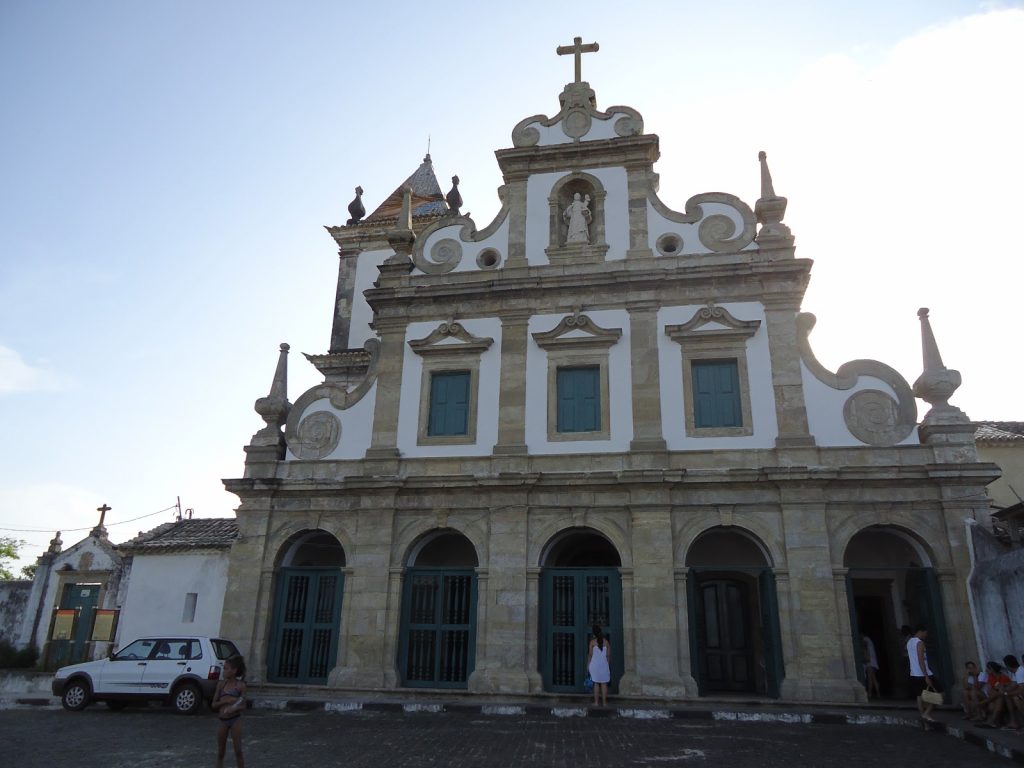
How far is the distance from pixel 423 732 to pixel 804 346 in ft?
36.8

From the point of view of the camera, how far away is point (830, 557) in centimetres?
1477

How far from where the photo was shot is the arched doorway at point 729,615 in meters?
16.9

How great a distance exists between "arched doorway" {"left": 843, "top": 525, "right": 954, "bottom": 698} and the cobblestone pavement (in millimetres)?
3877

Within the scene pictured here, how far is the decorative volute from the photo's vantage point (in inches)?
606

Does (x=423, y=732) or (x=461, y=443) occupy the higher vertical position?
(x=461, y=443)

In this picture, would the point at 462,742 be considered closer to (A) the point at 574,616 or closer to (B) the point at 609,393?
(A) the point at 574,616

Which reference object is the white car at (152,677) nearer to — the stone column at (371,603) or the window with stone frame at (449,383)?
the stone column at (371,603)

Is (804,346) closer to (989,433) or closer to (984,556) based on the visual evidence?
(984,556)

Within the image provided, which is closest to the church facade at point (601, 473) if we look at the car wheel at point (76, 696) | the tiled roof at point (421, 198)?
the car wheel at point (76, 696)

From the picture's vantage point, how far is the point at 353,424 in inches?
707

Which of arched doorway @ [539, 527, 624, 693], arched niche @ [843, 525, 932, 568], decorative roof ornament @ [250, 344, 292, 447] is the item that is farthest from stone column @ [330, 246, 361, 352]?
arched niche @ [843, 525, 932, 568]

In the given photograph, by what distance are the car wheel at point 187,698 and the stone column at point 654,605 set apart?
27.1 ft

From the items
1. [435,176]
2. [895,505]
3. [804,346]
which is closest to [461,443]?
[804,346]

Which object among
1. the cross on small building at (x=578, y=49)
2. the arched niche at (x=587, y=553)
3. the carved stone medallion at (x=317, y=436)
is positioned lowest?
the arched niche at (x=587, y=553)
